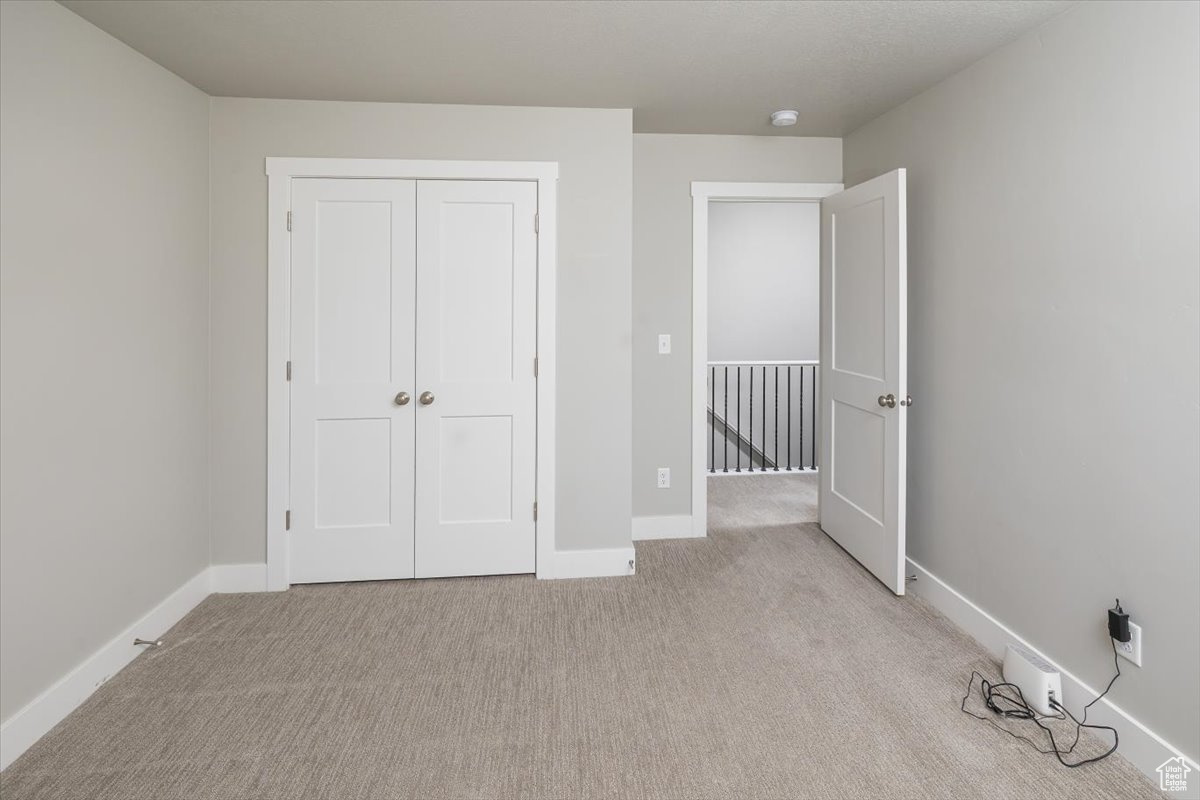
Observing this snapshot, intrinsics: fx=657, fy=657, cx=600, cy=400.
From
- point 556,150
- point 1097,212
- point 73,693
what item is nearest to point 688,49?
point 556,150

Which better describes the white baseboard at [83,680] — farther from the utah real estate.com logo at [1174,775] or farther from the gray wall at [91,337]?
the utah real estate.com logo at [1174,775]

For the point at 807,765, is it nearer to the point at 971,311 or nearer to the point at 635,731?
the point at 635,731

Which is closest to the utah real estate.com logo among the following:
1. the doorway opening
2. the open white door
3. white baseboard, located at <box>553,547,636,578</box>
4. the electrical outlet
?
the electrical outlet

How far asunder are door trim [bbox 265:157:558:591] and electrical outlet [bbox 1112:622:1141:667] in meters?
2.28

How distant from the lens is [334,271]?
3.17 m

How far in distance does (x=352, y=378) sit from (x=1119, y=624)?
10.3ft

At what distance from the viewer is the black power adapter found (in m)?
1.98

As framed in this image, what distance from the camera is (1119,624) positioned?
6.55ft

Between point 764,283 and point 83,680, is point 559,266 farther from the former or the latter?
point 764,283

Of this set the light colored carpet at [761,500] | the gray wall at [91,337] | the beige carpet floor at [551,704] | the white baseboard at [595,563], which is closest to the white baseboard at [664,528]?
the light colored carpet at [761,500]

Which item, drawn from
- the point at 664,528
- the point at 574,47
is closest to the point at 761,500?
the point at 664,528

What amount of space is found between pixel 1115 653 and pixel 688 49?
2.54 metres

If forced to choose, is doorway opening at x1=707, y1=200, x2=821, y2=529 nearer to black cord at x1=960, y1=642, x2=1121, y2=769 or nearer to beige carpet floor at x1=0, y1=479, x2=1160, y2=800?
beige carpet floor at x1=0, y1=479, x2=1160, y2=800

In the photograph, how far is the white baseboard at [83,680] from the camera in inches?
76.9
